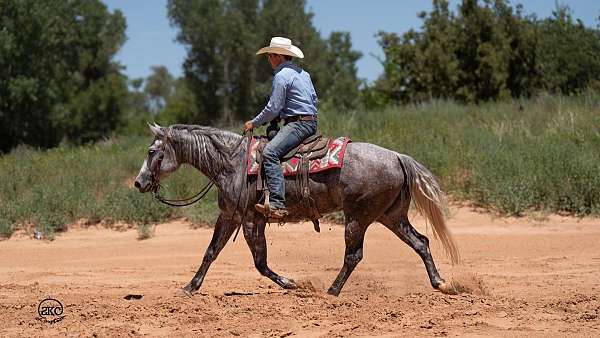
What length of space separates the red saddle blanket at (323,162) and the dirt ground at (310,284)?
1.36 meters

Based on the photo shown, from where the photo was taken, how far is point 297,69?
8.27 metres

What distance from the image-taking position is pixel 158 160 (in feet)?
28.0

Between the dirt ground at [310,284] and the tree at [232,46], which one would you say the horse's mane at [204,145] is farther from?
the tree at [232,46]

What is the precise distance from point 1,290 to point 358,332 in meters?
5.01

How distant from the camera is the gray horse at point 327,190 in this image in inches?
321

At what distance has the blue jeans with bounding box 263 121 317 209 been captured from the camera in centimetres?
800

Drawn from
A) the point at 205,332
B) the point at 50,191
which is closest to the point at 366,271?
the point at 205,332

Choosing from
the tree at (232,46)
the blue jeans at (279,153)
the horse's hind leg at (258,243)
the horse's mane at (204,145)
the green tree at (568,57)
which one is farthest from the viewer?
the tree at (232,46)

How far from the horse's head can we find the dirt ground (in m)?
1.37

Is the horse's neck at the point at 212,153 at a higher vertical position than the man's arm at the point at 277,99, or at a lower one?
lower

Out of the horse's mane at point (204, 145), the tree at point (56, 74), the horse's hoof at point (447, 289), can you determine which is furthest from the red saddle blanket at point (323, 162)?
the tree at point (56, 74)

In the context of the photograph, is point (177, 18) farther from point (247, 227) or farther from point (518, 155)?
point (247, 227)

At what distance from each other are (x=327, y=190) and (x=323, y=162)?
324 mm

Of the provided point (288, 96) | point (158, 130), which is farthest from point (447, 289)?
point (158, 130)
